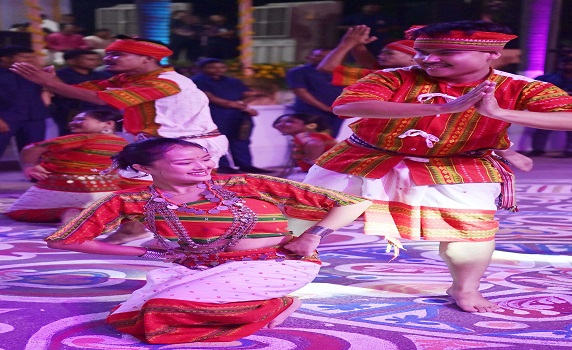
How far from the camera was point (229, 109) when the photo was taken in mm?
8656

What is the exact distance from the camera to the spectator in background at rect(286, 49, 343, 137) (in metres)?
8.45

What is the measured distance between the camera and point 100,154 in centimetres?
566

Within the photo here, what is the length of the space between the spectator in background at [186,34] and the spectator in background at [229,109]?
255 centimetres

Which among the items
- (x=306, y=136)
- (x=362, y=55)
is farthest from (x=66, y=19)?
(x=362, y=55)

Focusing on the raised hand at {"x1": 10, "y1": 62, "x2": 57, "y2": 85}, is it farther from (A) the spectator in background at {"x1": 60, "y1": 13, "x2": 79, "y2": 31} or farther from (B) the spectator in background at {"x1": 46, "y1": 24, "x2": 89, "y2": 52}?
(A) the spectator in background at {"x1": 60, "y1": 13, "x2": 79, "y2": 31}

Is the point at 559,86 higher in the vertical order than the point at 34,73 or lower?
lower

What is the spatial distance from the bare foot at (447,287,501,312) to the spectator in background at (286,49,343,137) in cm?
490

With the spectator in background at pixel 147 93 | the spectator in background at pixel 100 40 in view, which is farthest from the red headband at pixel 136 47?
the spectator in background at pixel 100 40

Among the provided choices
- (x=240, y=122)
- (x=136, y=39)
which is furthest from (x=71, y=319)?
(x=240, y=122)

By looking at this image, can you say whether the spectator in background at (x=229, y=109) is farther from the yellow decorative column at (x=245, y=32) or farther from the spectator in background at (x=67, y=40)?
the yellow decorative column at (x=245, y=32)

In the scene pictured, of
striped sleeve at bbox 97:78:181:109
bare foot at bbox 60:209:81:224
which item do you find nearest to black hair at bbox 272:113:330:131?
bare foot at bbox 60:209:81:224

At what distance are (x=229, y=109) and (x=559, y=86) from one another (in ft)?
12.0

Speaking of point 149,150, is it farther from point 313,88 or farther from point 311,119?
point 313,88

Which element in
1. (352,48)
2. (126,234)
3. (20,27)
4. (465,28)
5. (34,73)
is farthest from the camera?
(20,27)
